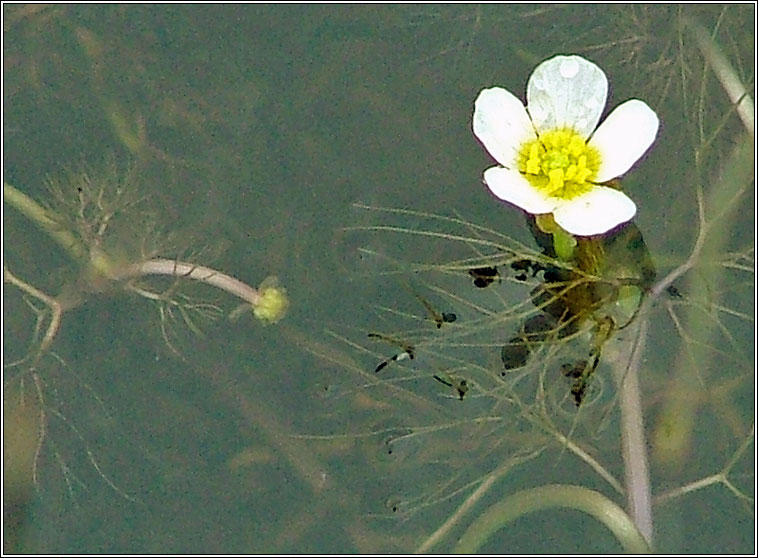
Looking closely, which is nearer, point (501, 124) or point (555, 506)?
point (501, 124)

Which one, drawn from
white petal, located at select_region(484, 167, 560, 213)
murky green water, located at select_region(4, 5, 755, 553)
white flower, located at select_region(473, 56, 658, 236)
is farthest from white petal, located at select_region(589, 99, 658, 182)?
murky green water, located at select_region(4, 5, 755, 553)

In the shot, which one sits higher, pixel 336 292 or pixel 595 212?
pixel 336 292

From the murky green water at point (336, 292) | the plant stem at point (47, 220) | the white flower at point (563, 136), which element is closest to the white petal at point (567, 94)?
the white flower at point (563, 136)

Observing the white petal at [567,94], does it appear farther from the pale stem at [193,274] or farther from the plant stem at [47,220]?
the plant stem at [47,220]

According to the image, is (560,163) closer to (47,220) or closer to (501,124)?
(501,124)

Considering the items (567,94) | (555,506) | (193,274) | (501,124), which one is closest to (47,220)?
(193,274)

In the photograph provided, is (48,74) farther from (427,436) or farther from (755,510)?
(755,510)

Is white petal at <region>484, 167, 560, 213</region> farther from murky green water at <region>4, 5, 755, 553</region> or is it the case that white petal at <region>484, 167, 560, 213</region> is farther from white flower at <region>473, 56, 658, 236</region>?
murky green water at <region>4, 5, 755, 553</region>

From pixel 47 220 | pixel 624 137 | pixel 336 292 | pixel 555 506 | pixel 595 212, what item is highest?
pixel 47 220
